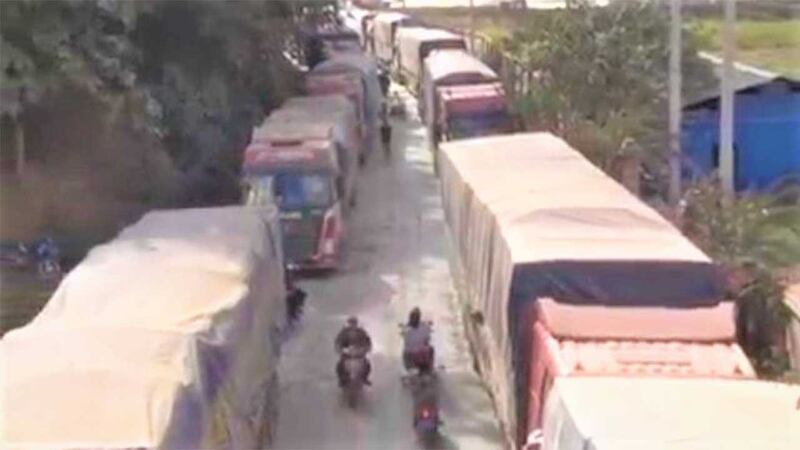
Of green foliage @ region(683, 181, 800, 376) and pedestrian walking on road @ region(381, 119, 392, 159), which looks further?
pedestrian walking on road @ region(381, 119, 392, 159)

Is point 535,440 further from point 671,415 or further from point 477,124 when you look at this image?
point 477,124

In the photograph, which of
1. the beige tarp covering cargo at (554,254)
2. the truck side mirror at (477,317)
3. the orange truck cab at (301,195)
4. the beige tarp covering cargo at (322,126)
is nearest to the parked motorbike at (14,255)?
the orange truck cab at (301,195)

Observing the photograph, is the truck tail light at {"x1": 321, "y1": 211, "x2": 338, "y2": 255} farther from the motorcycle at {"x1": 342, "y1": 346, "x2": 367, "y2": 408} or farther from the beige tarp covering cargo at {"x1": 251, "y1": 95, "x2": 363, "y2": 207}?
the motorcycle at {"x1": 342, "y1": 346, "x2": 367, "y2": 408}

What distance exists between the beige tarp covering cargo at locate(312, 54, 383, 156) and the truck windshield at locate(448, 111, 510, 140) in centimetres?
404

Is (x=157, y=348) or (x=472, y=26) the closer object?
(x=157, y=348)

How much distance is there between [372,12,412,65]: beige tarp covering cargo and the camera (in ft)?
Answer: 136

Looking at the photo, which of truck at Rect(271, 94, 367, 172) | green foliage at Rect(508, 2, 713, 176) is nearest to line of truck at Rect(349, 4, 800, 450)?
truck at Rect(271, 94, 367, 172)

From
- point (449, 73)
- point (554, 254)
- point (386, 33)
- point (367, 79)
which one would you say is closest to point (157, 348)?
point (554, 254)

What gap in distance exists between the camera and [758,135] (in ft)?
65.3

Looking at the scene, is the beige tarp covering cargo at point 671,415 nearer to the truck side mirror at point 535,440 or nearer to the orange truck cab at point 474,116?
the truck side mirror at point 535,440

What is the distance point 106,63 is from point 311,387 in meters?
6.74

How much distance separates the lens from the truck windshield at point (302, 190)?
17281mm

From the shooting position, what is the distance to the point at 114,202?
763 inches

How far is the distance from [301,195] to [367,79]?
1101 centimetres
